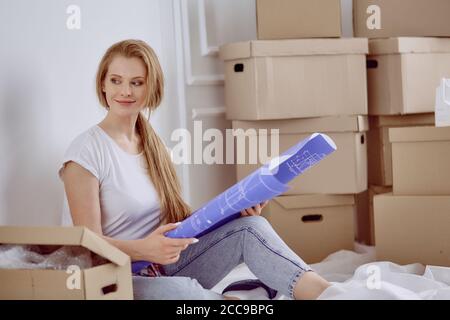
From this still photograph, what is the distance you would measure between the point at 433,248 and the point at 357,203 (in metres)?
0.64

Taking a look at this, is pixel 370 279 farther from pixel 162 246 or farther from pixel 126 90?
pixel 126 90

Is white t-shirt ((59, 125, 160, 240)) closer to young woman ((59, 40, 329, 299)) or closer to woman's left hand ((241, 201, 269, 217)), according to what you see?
young woman ((59, 40, 329, 299))

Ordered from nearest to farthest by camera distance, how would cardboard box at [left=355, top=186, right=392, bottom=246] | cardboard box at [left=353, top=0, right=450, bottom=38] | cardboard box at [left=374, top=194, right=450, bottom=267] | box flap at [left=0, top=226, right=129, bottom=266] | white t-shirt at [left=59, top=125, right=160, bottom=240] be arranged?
box flap at [left=0, top=226, right=129, bottom=266], white t-shirt at [left=59, top=125, right=160, bottom=240], cardboard box at [left=374, top=194, right=450, bottom=267], cardboard box at [left=353, top=0, right=450, bottom=38], cardboard box at [left=355, top=186, right=392, bottom=246]

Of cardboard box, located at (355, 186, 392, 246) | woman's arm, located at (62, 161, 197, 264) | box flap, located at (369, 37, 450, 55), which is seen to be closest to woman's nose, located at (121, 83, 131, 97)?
woman's arm, located at (62, 161, 197, 264)

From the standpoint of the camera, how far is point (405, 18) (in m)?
2.54

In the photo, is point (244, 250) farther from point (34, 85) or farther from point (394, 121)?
point (394, 121)

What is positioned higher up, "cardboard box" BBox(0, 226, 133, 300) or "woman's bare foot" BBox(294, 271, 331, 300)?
"cardboard box" BBox(0, 226, 133, 300)

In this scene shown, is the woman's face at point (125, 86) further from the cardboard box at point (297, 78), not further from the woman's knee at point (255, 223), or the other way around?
the cardboard box at point (297, 78)

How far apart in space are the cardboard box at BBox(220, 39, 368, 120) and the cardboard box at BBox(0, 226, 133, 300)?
3.45 ft

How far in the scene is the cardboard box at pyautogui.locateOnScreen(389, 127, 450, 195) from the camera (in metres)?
2.16

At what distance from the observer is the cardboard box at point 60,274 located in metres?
1.34

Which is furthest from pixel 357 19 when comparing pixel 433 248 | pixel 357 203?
pixel 433 248

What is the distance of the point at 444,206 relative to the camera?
7.00ft
